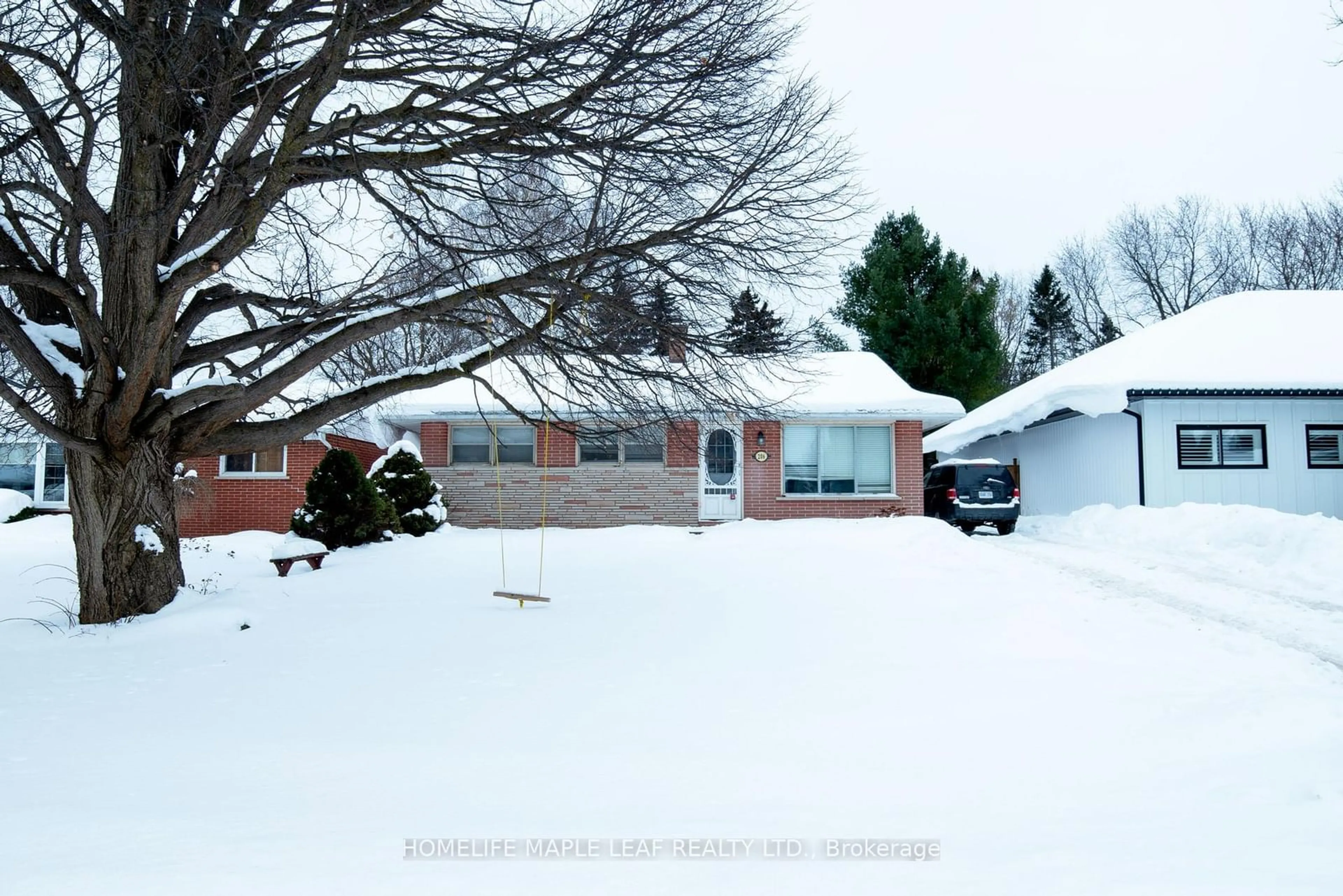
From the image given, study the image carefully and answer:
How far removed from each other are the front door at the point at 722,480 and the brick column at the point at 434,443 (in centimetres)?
576

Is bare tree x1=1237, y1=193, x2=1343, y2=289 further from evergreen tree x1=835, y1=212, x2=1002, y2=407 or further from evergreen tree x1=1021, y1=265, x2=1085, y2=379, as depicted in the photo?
evergreen tree x1=835, y1=212, x2=1002, y2=407

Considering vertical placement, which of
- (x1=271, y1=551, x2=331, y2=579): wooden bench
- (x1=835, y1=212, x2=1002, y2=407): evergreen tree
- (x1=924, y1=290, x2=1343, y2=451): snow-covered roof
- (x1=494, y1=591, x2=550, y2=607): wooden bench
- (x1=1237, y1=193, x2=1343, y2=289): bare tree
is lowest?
(x1=494, y1=591, x2=550, y2=607): wooden bench

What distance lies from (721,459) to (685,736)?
14356mm

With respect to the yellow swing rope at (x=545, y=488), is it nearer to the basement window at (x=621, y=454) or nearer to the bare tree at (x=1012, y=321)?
the basement window at (x=621, y=454)

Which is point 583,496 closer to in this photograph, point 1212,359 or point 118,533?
point 118,533

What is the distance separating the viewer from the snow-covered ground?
11.3 ft

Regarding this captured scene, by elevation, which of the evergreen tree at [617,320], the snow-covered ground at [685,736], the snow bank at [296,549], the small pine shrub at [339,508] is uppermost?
the evergreen tree at [617,320]

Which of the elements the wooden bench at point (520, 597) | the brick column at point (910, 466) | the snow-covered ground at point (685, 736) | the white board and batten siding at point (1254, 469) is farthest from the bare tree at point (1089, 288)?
the wooden bench at point (520, 597)

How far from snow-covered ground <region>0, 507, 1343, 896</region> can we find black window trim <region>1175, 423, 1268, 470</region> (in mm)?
8412

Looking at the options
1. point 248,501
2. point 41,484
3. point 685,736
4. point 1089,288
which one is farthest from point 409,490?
point 1089,288

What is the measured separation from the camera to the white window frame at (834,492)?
19.0 m

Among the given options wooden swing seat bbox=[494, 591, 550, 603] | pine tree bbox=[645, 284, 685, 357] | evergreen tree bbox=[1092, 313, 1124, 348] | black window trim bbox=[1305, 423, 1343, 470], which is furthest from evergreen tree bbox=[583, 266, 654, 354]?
evergreen tree bbox=[1092, 313, 1124, 348]

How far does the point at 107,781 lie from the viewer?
4.29 meters

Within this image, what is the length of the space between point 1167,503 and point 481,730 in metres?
16.6
